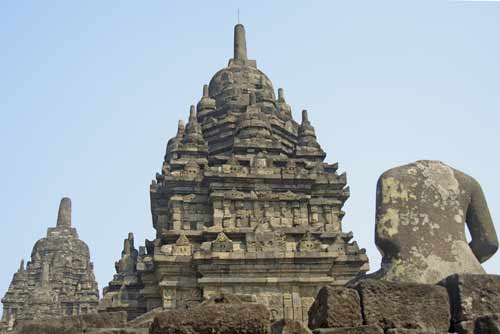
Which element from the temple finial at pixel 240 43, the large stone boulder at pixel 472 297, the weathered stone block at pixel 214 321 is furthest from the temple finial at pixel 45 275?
the large stone boulder at pixel 472 297

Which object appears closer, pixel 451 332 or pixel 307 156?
pixel 451 332

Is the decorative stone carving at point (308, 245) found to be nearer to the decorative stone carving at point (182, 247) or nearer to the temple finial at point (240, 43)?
the decorative stone carving at point (182, 247)

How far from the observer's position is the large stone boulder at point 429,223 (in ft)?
21.5

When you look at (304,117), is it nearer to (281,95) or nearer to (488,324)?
(281,95)

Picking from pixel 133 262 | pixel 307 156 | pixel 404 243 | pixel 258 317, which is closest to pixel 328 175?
pixel 307 156

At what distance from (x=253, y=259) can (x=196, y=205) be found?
5214 mm

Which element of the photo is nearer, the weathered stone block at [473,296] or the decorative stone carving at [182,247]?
the weathered stone block at [473,296]

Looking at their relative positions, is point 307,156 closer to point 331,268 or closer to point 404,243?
point 331,268

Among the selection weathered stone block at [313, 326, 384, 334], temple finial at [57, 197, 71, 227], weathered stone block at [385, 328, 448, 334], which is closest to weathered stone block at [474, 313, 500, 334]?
weathered stone block at [385, 328, 448, 334]

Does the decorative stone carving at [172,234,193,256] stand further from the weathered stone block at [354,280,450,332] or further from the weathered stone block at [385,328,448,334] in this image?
the weathered stone block at [385,328,448,334]

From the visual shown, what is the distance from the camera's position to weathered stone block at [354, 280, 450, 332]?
560 centimetres

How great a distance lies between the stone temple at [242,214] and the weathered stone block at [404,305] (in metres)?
8.54

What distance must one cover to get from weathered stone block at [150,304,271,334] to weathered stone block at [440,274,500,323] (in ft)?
5.97

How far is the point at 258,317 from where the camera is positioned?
5.29m
